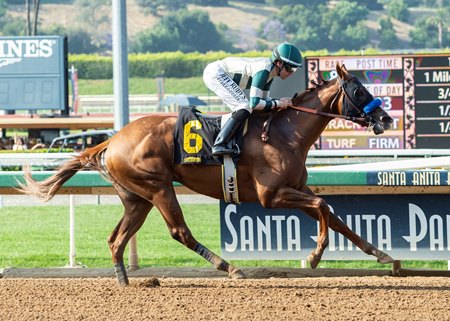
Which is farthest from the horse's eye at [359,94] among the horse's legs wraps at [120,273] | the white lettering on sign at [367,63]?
the white lettering on sign at [367,63]

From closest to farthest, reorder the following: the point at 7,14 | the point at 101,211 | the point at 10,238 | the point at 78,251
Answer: the point at 78,251 < the point at 10,238 < the point at 101,211 < the point at 7,14

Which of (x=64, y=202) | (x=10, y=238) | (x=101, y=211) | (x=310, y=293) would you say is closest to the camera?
(x=310, y=293)

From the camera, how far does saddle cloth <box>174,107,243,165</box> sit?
301 inches

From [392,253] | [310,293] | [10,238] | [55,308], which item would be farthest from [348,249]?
[10,238]

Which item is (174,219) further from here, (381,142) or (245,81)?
(381,142)

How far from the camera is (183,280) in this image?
830cm

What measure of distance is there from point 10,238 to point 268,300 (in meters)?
5.62

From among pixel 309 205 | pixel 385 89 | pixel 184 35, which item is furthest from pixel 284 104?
pixel 184 35

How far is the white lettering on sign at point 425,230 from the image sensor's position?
27.6 feet

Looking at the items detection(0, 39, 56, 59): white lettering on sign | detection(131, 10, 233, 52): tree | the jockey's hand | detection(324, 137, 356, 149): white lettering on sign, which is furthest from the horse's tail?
detection(131, 10, 233, 52): tree

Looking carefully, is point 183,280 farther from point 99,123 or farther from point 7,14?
point 7,14

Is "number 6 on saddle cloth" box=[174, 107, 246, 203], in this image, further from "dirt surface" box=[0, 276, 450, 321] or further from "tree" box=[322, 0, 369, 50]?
"tree" box=[322, 0, 369, 50]

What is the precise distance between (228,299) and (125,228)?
1210 millimetres

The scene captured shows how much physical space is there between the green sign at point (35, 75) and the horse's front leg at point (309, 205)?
17615mm
